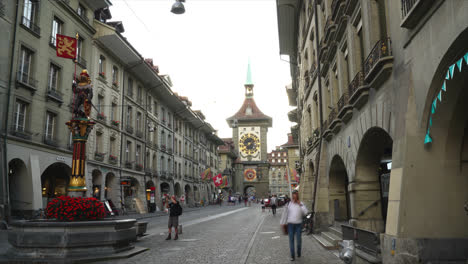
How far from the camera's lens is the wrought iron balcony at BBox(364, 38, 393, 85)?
25.9ft

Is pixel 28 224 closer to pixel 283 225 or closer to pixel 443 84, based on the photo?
pixel 283 225

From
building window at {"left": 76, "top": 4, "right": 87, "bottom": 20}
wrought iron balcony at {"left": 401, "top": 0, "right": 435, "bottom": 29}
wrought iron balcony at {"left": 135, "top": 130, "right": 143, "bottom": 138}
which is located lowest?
wrought iron balcony at {"left": 401, "top": 0, "right": 435, "bottom": 29}

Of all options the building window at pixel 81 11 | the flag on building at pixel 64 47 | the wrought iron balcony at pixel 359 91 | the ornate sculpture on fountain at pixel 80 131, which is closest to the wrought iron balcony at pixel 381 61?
the wrought iron balcony at pixel 359 91

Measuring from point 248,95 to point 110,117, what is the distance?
3236 inches

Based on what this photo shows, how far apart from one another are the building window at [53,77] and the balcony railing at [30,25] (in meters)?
2.41

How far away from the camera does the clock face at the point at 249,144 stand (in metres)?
97.5

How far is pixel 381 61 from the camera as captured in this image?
796cm

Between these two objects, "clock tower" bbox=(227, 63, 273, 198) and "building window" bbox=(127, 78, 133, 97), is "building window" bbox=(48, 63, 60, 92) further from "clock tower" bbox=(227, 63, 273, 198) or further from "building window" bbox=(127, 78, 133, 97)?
"clock tower" bbox=(227, 63, 273, 198)

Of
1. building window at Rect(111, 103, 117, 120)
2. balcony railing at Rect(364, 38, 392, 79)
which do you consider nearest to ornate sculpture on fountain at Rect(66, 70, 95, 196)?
balcony railing at Rect(364, 38, 392, 79)

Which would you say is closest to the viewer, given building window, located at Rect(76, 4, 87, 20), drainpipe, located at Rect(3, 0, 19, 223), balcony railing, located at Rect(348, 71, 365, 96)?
balcony railing, located at Rect(348, 71, 365, 96)

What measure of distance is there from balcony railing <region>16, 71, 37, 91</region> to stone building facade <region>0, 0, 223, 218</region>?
0.07m

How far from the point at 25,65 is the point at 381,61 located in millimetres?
19822

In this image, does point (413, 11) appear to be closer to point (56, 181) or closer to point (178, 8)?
point (178, 8)

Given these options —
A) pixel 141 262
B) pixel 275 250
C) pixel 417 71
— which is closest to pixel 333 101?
pixel 275 250
